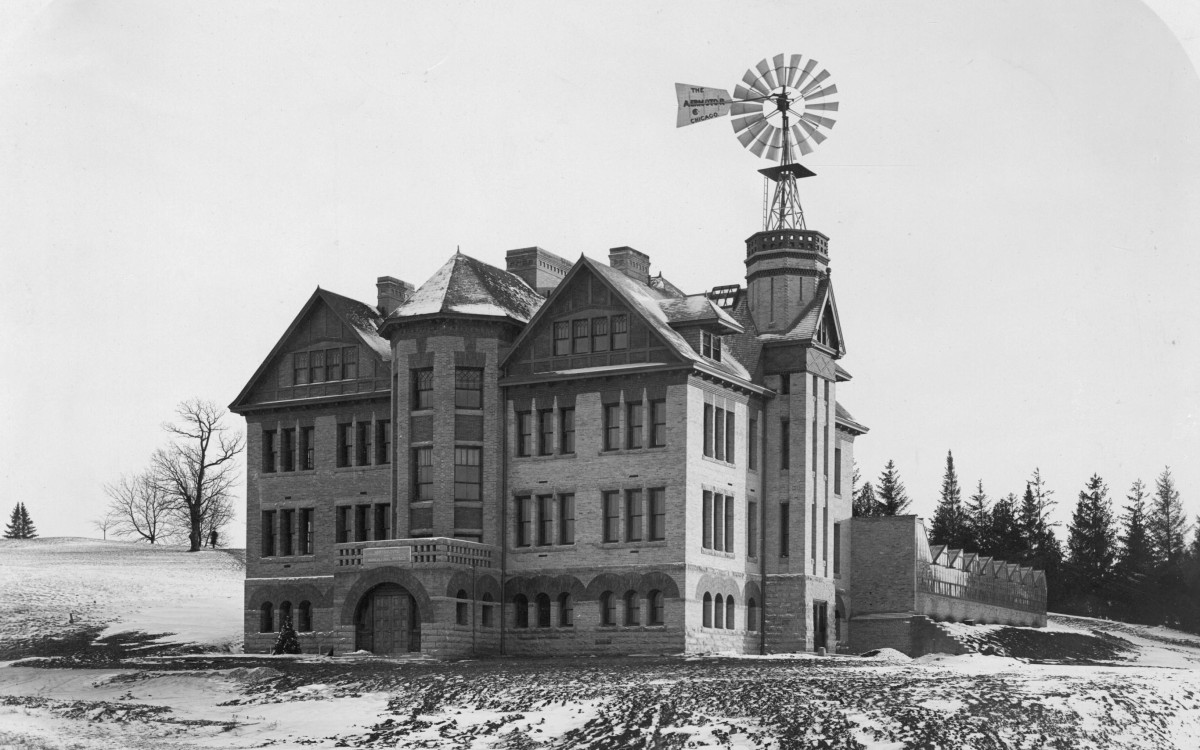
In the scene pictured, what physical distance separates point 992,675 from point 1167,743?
690 cm

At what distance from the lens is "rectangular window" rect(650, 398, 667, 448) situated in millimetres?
56344

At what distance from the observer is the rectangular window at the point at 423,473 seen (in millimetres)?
58469

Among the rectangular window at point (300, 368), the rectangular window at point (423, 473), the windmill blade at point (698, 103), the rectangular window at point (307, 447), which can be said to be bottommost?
the rectangular window at point (423, 473)

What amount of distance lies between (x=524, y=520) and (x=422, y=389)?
5.76 m

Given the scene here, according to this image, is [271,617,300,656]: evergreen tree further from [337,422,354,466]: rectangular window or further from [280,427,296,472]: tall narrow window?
[280,427,296,472]: tall narrow window

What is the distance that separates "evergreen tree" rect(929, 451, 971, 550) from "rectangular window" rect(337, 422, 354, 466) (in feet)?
156

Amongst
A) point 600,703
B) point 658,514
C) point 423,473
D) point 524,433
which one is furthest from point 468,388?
point 600,703

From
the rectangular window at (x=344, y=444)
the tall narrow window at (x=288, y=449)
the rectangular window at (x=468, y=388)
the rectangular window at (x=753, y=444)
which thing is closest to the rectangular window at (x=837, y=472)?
the rectangular window at (x=753, y=444)

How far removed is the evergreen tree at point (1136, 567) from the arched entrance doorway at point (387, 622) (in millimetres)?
58734

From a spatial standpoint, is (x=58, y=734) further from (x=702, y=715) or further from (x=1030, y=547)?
(x=1030, y=547)

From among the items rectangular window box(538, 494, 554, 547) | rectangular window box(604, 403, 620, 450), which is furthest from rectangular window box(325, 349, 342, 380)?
rectangular window box(604, 403, 620, 450)

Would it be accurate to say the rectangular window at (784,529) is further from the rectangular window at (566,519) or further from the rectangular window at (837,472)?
the rectangular window at (566,519)

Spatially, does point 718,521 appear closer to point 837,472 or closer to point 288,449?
point 837,472

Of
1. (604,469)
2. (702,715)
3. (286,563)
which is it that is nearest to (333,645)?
(286,563)
